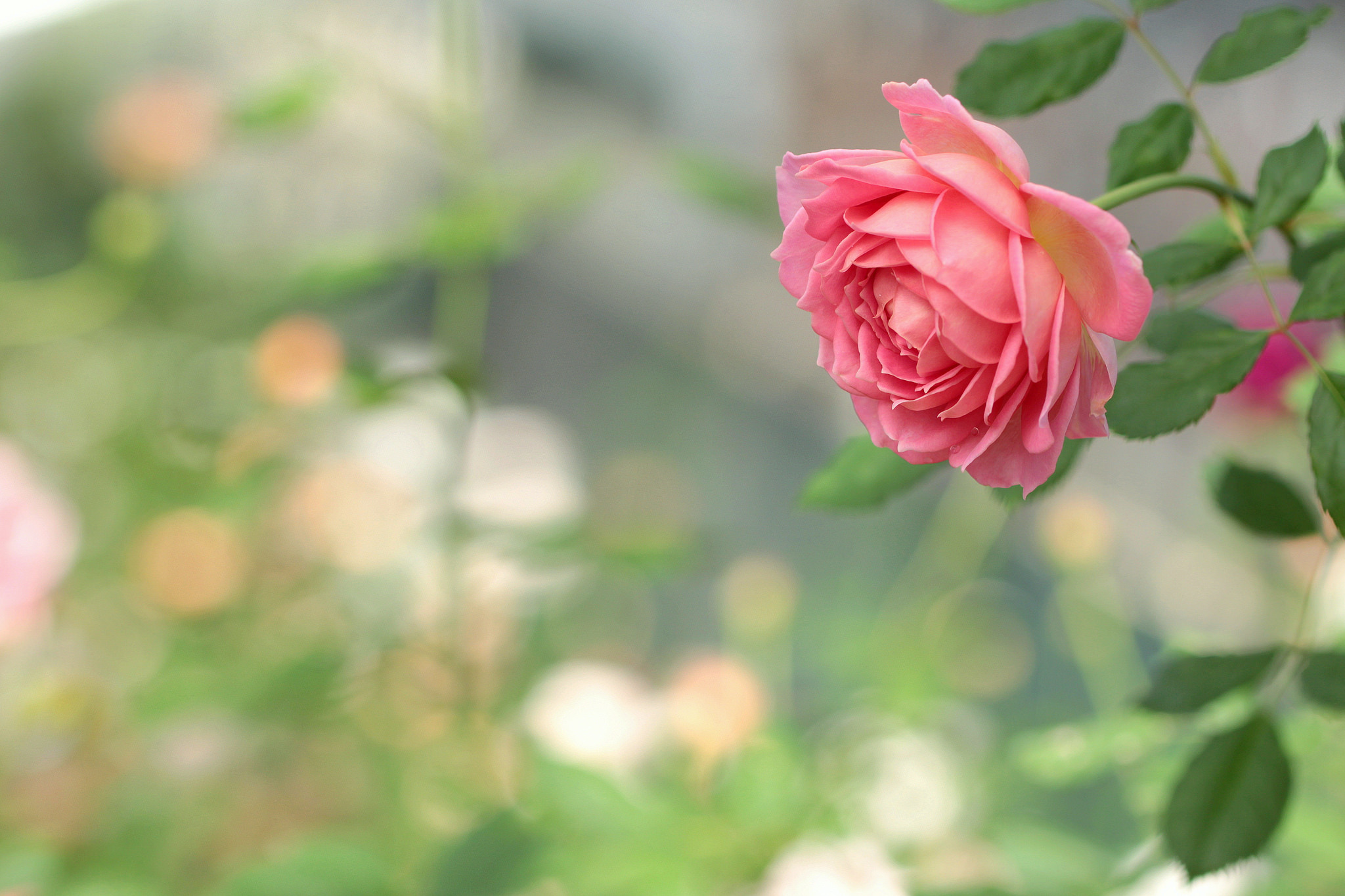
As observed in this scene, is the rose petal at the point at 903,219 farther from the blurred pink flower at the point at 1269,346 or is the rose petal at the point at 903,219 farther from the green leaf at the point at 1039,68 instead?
the blurred pink flower at the point at 1269,346

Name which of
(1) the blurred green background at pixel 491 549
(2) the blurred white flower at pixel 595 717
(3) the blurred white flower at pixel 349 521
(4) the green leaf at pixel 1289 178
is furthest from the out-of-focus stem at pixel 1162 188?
(3) the blurred white flower at pixel 349 521

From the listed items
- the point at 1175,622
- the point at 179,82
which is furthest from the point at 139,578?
the point at 1175,622

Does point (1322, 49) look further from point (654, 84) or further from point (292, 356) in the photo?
point (654, 84)

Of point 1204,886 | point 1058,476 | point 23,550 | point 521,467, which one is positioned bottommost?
point 1204,886

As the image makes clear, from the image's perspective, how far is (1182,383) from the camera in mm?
234

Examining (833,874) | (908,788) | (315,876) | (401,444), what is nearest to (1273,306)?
(833,874)

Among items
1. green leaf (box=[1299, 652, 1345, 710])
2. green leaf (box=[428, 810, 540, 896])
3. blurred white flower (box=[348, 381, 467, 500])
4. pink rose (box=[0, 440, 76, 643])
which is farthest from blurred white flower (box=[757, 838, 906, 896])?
blurred white flower (box=[348, 381, 467, 500])

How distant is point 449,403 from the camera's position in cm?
96

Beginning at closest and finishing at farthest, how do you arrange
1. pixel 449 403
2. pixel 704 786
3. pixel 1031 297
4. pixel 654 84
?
pixel 1031 297
pixel 704 786
pixel 449 403
pixel 654 84

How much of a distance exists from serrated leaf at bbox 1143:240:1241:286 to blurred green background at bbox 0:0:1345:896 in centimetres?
19

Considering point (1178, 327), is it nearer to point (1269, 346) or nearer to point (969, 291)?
point (969, 291)

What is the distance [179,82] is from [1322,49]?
1.20 metres

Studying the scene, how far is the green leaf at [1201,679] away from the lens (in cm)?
30

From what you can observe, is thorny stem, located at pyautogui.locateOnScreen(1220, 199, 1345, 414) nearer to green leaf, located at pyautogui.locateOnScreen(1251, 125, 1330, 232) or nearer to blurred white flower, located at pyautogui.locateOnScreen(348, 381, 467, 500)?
green leaf, located at pyautogui.locateOnScreen(1251, 125, 1330, 232)
